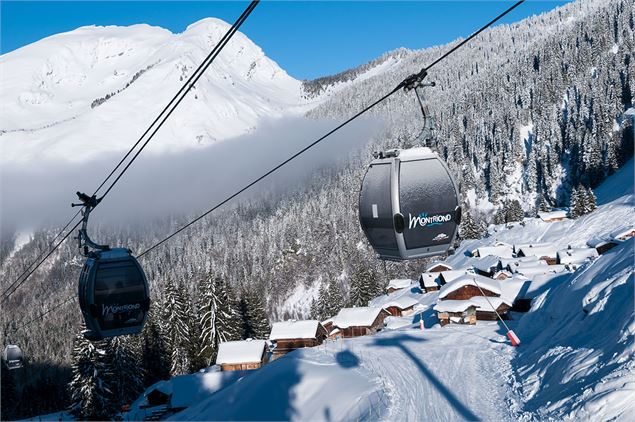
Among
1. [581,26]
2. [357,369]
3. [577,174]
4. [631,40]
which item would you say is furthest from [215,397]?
[581,26]

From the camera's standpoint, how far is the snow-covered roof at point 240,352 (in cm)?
4019

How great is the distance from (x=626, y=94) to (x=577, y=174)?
31.9 m

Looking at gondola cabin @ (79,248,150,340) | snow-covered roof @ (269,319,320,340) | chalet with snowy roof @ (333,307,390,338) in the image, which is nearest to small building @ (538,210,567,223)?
chalet with snowy roof @ (333,307,390,338)

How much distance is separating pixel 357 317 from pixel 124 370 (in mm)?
20969

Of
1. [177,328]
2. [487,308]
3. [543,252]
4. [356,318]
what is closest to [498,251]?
[543,252]

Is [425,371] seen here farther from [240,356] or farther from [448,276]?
[448,276]

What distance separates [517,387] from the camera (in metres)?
15.8

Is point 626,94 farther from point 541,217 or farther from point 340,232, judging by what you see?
point 340,232

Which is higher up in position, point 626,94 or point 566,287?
point 626,94

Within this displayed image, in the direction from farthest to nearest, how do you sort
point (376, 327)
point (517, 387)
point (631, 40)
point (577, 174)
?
point (631, 40) → point (577, 174) → point (376, 327) → point (517, 387)

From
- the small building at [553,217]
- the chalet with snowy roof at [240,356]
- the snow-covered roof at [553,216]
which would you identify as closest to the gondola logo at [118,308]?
the chalet with snowy roof at [240,356]

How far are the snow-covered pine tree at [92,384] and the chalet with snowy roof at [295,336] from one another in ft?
49.3

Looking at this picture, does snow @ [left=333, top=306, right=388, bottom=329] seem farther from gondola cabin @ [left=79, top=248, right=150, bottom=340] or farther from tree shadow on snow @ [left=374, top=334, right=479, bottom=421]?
gondola cabin @ [left=79, top=248, right=150, bottom=340]

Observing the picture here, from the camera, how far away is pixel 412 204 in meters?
7.39
